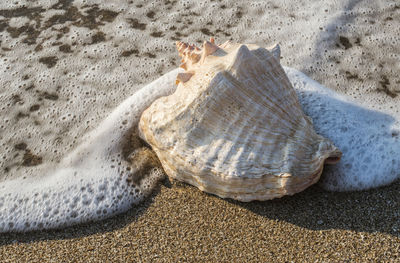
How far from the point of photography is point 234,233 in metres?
2.21

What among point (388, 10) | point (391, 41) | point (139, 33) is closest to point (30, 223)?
point (139, 33)

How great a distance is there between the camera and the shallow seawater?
257 cm

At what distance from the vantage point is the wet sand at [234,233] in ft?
6.85

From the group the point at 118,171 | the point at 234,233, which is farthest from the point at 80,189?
the point at 234,233

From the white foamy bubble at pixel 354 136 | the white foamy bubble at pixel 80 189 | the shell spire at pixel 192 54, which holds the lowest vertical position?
the white foamy bubble at pixel 80 189

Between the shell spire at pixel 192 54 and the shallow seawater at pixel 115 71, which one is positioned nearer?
the shell spire at pixel 192 54

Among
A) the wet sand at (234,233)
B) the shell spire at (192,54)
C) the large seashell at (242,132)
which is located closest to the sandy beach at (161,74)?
the wet sand at (234,233)

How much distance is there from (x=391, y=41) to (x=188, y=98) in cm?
237

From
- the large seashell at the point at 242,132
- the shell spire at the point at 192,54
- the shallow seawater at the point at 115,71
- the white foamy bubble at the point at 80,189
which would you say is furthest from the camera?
the shallow seawater at the point at 115,71

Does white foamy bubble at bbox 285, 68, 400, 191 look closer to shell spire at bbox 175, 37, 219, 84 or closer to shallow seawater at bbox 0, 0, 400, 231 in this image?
shallow seawater at bbox 0, 0, 400, 231

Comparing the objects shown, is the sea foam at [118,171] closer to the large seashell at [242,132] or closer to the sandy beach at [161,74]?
the sandy beach at [161,74]

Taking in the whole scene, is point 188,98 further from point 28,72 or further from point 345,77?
point 28,72

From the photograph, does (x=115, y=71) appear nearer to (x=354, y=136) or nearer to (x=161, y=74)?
(x=161, y=74)

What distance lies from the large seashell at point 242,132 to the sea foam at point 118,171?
36 centimetres
